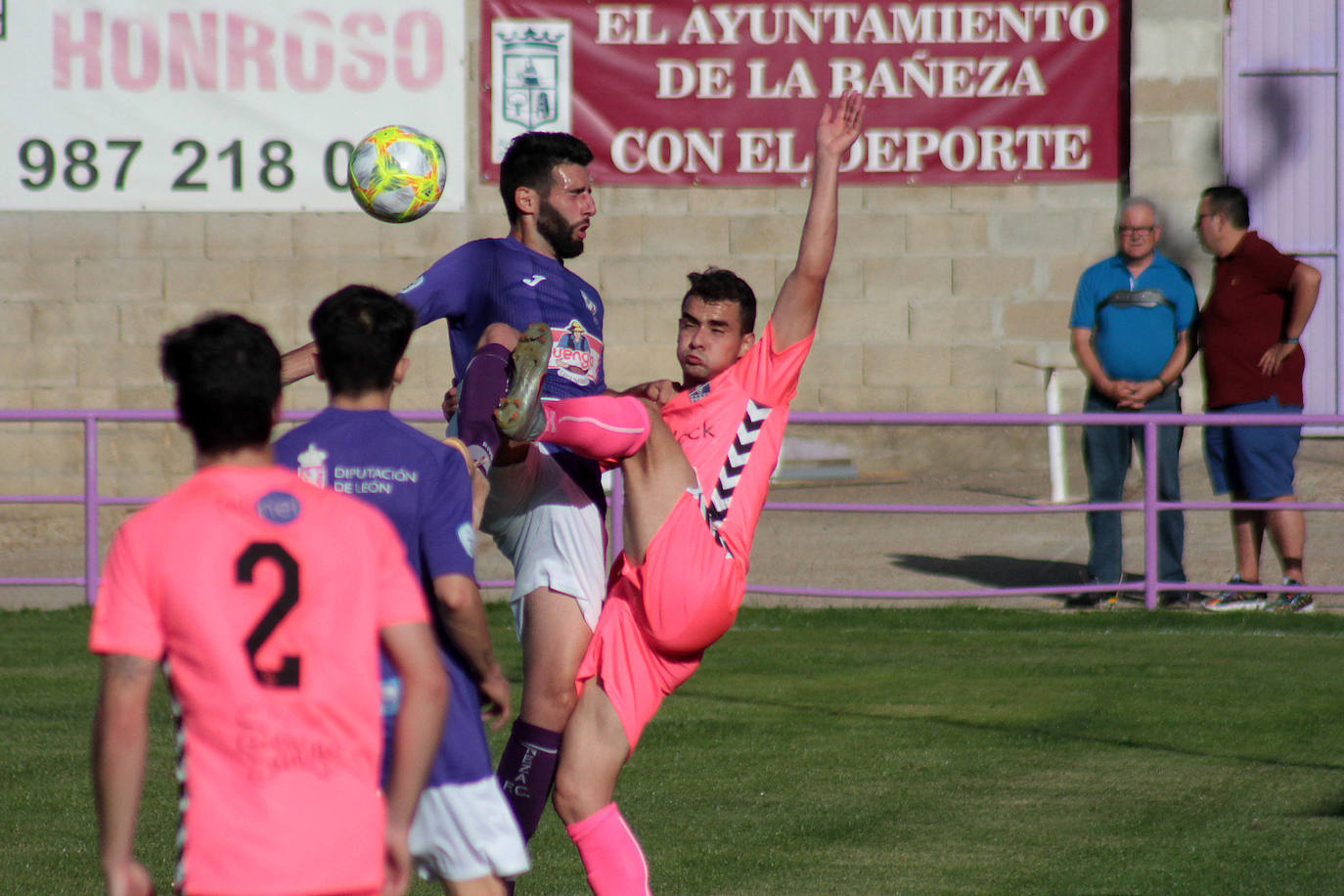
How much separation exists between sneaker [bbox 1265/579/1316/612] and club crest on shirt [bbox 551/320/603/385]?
6.34 m

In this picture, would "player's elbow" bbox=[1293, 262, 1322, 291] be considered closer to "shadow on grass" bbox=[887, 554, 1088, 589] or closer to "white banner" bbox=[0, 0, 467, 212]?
"shadow on grass" bbox=[887, 554, 1088, 589]

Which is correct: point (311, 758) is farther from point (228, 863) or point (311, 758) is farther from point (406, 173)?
point (406, 173)

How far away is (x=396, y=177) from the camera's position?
610cm

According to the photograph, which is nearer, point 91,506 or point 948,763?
point 948,763

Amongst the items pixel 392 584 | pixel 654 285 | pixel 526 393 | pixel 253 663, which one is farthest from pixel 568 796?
pixel 654 285

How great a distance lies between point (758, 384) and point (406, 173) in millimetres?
1876

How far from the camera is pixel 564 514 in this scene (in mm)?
5109

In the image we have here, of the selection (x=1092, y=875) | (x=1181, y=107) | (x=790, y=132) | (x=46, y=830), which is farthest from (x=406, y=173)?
(x=1181, y=107)

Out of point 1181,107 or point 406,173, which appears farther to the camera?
point 1181,107

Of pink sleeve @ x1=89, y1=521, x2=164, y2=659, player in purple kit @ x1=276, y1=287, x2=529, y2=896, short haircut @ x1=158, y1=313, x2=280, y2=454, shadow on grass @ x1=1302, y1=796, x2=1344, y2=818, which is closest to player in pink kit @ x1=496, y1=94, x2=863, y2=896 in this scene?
player in purple kit @ x1=276, y1=287, x2=529, y2=896

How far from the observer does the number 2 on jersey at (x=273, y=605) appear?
289cm

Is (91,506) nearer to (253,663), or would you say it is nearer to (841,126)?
(841,126)

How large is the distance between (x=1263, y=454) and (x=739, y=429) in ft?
20.9

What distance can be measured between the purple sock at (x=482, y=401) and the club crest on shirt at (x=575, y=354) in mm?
495
